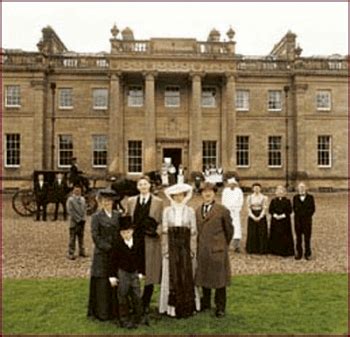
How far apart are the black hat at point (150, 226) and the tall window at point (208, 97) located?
104 ft

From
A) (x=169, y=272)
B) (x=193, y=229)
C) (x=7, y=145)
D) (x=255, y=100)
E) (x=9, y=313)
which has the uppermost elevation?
(x=255, y=100)

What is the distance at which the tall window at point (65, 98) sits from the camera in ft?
125

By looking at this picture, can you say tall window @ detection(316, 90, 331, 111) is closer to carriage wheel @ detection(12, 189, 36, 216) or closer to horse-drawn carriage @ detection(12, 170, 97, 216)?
horse-drawn carriage @ detection(12, 170, 97, 216)

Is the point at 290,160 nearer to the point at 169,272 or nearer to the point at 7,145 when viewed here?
the point at 7,145

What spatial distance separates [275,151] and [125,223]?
33067 millimetres

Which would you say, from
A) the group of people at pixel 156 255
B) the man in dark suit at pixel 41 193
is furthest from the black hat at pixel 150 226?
the man in dark suit at pixel 41 193

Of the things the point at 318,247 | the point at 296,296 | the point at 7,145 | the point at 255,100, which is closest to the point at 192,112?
the point at 255,100

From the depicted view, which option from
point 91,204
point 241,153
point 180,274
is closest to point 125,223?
point 180,274

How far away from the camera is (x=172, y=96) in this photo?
38.3m

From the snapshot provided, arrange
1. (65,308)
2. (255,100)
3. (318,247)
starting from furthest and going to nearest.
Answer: (255,100) → (318,247) → (65,308)

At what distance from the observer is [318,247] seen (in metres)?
13.2

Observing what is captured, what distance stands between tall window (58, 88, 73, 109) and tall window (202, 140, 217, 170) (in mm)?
9528

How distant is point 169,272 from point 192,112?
30.1 metres

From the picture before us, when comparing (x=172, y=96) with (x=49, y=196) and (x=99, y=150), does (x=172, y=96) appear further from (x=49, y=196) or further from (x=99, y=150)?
(x=49, y=196)
